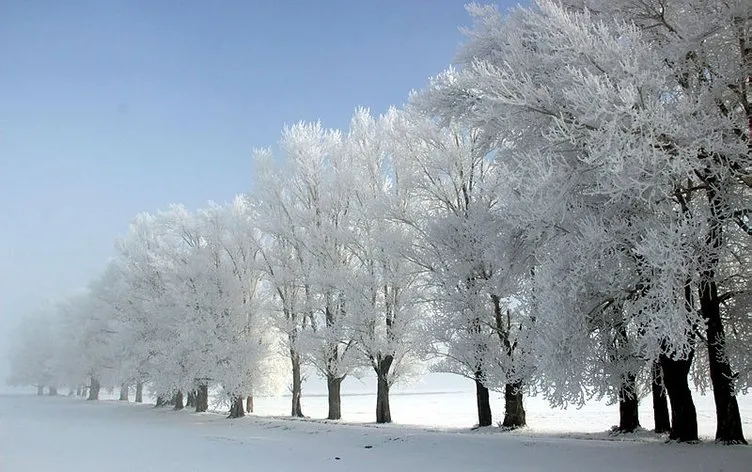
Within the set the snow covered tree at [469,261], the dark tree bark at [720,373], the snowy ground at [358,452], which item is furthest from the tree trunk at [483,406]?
the dark tree bark at [720,373]

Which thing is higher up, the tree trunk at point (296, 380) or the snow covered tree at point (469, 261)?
the snow covered tree at point (469, 261)

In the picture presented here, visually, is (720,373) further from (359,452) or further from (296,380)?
(296,380)

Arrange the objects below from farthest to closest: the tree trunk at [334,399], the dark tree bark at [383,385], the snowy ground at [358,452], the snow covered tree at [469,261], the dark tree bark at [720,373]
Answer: the tree trunk at [334,399] < the dark tree bark at [383,385] < the snow covered tree at [469,261] < the dark tree bark at [720,373] < the snowy ground at [358,452]

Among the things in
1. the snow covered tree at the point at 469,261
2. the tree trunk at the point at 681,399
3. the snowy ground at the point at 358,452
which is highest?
the snow covered tree at the point at 469,261

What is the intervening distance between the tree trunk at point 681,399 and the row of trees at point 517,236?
0.14ft

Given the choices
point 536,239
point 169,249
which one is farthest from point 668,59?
point 169,249

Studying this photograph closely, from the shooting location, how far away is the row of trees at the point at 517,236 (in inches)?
Answer: 353

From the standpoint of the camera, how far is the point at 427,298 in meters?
19.6

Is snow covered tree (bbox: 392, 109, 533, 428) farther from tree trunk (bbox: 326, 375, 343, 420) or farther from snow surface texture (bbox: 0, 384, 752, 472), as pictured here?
tree trunk (bbox: 326, 375, 343, 420)

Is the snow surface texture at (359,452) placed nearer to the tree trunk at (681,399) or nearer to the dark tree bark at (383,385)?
the tree trunk at (681,399)

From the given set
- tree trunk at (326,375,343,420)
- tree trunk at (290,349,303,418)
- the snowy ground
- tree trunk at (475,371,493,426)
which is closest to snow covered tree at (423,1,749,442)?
the snowy ground

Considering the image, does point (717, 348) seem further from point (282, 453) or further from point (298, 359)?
point (298, 359)

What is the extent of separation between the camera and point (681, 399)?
1195 centimetres

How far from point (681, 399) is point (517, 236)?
479 centimetres
